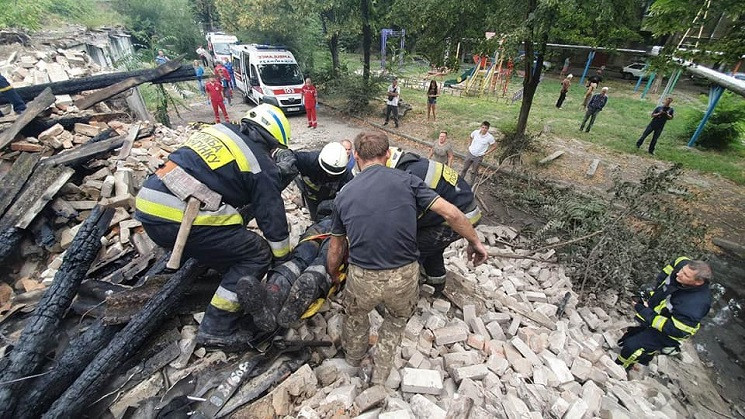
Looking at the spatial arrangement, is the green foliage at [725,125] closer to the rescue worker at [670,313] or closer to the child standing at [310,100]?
the rescue worker at [670,313]

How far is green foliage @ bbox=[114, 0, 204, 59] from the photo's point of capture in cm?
2198

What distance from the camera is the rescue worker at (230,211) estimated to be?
2.41 metres

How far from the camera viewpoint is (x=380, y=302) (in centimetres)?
235

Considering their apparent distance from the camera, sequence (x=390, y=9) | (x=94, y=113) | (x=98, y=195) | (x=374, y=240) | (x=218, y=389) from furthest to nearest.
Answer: (x=390, y=9) < (x=94, y=113) < (x=98, y=195) < (x=218, y=389) < (x=374, y=240)

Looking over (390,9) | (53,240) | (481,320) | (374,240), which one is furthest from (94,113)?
(390,9)

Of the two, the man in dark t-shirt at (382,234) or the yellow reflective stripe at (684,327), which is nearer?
the man in dark t-shirt at (382,234)

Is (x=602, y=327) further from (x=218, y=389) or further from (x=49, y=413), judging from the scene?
(x=49, y=413)

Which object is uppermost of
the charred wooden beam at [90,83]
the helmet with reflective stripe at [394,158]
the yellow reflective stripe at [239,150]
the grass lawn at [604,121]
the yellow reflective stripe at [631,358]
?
the yellow reflective stripe at [239,150]

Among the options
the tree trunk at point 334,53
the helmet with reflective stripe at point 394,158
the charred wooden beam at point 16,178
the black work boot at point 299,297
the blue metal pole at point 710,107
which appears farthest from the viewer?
the tree trunk at point 334,53

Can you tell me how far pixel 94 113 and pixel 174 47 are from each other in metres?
18.7

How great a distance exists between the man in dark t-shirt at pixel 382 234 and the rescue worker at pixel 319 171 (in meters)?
0.79

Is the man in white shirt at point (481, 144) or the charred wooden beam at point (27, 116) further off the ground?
the charred wooden beam at point (27, 116)

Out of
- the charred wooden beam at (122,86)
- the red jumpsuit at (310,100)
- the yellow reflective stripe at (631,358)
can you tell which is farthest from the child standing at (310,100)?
the yellow reflective stripe at (631,358)

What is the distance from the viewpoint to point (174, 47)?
70.6 ft
